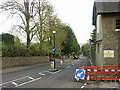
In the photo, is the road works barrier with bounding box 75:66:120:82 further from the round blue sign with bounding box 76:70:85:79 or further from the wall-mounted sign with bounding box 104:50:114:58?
the wall-mounted sign with bounding box 104:50:114:58

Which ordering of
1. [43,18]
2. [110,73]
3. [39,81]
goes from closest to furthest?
[110,73] < [39,81] < [43,18]

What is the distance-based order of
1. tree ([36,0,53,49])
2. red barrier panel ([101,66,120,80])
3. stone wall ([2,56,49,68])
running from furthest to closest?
1. tree ([36,0,53,49])
2. stone wall ([2,56,49,68])
3. red barrier panel ([101,66,120,80])

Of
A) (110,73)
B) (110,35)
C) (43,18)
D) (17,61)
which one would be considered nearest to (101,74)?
(110,73)

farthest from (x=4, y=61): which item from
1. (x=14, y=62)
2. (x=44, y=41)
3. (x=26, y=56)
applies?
(x=44, y=41)

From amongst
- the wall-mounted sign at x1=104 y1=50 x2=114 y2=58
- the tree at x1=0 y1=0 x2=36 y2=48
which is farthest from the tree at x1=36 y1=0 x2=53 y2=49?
the wall-mounted sign at x1=104 y1=50 x2=114 y2=58

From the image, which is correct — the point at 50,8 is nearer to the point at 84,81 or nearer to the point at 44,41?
the point at 44,41

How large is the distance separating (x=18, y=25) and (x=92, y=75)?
17.6 meters

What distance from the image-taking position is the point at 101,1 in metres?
13.3

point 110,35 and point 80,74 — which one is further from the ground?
point 110,35

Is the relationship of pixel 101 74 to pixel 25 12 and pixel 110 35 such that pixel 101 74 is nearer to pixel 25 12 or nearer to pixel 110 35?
pixel 110 35

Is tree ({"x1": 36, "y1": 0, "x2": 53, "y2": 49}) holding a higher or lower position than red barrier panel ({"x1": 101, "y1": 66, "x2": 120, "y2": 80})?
higher

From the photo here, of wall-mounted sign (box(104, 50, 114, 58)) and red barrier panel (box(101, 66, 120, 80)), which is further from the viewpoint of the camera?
wall-mounted sign (box(104, 50, 114, 58))

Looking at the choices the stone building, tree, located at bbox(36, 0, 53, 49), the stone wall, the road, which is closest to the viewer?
the road

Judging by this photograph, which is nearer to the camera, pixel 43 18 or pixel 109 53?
pixel 109 53
